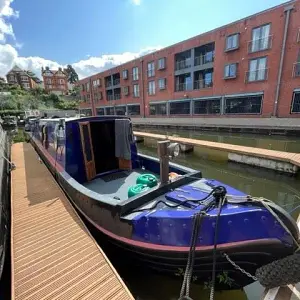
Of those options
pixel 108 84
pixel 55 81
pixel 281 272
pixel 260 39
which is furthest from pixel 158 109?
pixel 55 81

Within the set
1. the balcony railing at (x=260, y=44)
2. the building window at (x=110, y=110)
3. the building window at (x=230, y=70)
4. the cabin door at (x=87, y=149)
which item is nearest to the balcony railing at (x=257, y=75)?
the building window at (x=230, y=70)

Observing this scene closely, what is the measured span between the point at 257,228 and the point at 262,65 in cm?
2048

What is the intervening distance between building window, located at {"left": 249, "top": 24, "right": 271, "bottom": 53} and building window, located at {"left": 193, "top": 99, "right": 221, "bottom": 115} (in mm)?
5752

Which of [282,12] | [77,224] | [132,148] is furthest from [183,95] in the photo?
[77,224]

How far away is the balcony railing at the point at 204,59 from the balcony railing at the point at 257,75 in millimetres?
4870

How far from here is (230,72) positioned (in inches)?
797

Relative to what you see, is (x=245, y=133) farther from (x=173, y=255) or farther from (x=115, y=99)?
(x=115, y=99)

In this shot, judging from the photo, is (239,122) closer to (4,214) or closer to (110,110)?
(4,214)

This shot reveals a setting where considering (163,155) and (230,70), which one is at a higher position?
(230,70)

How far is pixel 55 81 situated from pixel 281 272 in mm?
80115

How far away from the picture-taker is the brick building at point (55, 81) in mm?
67500

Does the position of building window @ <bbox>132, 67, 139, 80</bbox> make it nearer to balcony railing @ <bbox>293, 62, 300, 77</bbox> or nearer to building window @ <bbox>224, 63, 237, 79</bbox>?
building window @ <bbox>224, 63, 237, 79</bbox>

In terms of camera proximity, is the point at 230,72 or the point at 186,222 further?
the point at 230,72

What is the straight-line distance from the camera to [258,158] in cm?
821
